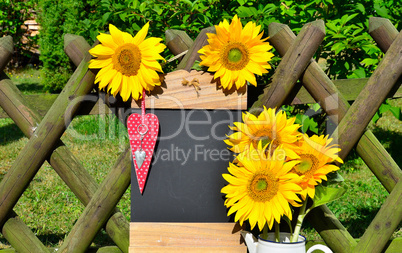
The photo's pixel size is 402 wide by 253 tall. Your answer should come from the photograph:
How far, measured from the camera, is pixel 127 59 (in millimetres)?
1755

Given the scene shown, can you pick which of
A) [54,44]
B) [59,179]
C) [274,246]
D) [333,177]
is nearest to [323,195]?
[333,177]

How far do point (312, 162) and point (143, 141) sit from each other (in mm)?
730

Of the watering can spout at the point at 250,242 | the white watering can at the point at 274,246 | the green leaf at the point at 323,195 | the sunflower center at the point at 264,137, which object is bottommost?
the watering can spout at the point at 250,242

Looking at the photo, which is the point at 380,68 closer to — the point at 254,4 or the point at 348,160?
the point at 254,4

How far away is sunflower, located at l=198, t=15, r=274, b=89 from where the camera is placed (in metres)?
1.72

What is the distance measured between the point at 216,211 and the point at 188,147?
12.4 inches

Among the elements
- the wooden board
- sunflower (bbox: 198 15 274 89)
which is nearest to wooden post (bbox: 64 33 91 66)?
sunflower (bbox: 198 15 274 89)

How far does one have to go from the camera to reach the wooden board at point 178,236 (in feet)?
6.26

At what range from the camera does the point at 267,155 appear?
1719 millimetres

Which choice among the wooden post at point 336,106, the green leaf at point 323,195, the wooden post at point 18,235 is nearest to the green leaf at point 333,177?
the green leaf at point 323,195

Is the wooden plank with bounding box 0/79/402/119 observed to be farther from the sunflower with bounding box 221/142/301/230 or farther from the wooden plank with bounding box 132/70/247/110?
Result: the sunflower with bounding box 221/142/301/230

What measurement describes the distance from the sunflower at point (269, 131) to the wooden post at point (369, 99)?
38 cm

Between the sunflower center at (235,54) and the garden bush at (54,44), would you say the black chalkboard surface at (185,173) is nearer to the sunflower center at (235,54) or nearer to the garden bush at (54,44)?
the sunflower center at (235,54)

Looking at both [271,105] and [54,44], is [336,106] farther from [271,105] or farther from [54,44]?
[54,44]
